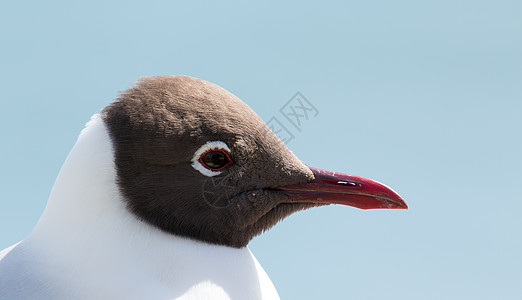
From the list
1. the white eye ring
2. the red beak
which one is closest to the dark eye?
the white eye ring

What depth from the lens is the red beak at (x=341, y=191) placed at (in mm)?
3881

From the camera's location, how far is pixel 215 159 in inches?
142

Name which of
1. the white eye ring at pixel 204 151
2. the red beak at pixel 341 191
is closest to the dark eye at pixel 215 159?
the white eye ring at pixel 204 151

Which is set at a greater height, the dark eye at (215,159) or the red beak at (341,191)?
the red beak at (341,191)

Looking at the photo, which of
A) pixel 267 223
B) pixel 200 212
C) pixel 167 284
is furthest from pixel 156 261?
pixel 267 223

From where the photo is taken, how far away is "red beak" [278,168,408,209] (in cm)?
388

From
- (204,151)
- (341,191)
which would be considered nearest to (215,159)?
(204,151)

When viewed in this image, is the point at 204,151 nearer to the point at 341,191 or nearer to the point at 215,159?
the point at 215,159

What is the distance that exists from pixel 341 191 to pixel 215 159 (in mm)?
792

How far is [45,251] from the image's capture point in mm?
3453

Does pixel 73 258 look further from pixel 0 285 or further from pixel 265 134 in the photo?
pixel 265 134

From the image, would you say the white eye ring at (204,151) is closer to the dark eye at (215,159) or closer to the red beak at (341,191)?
the dark eye at (215,159)

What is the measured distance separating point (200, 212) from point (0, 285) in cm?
105

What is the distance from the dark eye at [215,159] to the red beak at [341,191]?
0.41 meters
